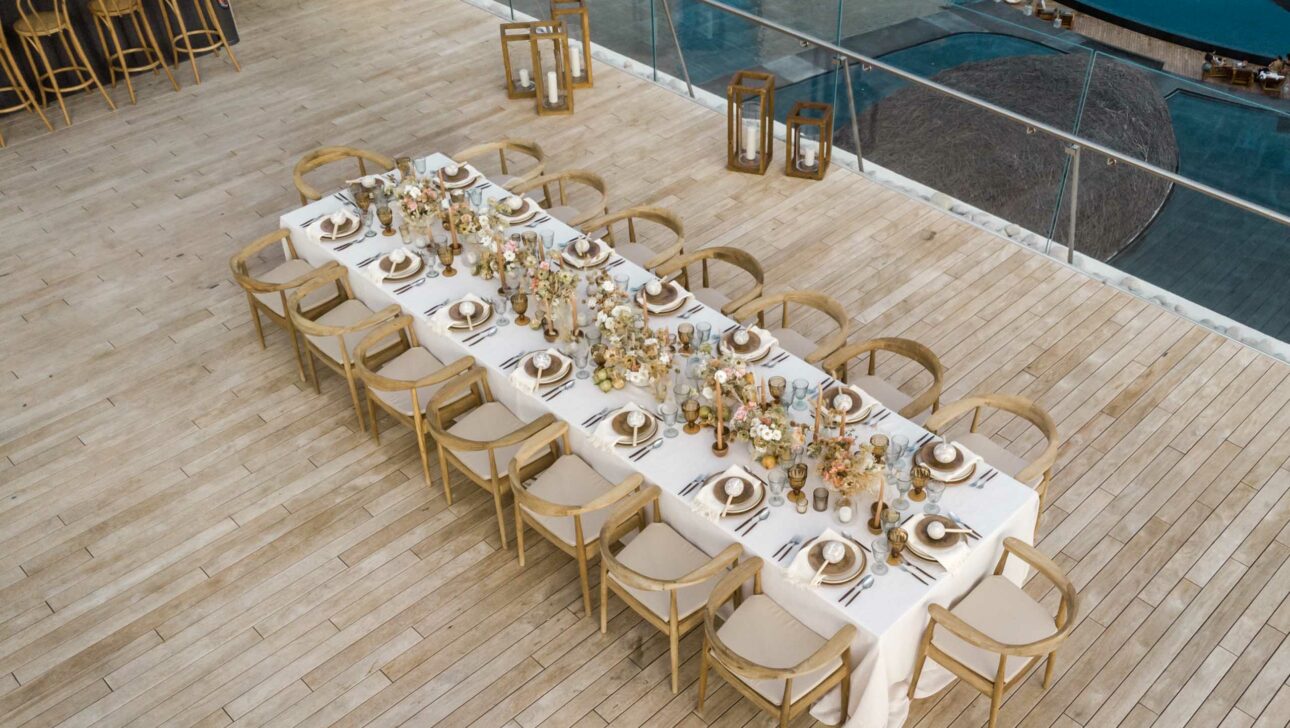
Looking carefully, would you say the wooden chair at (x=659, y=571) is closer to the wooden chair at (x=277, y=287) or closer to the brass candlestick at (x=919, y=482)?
the brass candlestick at (x=919, y=482)

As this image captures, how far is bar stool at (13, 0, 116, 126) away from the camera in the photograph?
9.41 metres

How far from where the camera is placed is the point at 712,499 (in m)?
4.82

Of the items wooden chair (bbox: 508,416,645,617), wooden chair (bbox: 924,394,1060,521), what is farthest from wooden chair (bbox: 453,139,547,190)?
wooden chair (bbox: 924,394,1060,521)

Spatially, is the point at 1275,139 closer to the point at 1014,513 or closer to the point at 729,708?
the point at 1014,513

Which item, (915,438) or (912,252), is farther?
(912,252)

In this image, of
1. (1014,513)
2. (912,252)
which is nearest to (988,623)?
(1014,513)

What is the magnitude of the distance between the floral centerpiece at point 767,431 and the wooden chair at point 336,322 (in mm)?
2356

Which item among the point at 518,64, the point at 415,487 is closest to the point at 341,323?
the point at 415,487

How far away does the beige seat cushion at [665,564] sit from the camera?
4.79 m

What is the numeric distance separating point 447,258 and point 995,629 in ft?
12.2

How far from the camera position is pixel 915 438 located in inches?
200

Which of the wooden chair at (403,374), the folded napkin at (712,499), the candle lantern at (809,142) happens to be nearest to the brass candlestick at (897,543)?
the folded napkin at (712,499)

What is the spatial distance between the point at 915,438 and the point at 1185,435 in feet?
6.71

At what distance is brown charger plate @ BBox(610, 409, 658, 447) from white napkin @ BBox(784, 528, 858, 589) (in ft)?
3.26
